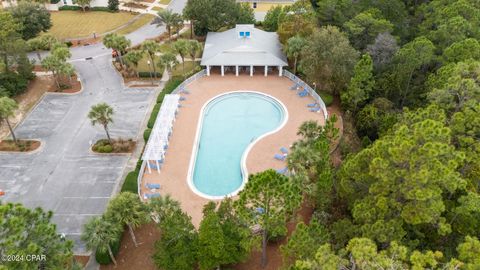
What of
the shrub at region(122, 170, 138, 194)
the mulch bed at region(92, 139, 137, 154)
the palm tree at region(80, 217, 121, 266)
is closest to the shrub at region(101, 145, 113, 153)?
the mulch bed at region(92, 139, 137, 154)

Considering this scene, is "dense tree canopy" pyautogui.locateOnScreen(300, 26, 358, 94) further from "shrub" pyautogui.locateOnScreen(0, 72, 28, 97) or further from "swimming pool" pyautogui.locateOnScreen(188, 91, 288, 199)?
"shrub" pyautogui.locateOnScreen(0, 72, 28, 97)

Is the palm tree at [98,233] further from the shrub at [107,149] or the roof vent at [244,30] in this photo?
the roof vent at [244,30]

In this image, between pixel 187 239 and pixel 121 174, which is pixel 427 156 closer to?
pixel 187 239

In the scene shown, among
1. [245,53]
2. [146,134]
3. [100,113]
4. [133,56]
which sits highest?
[133,56]

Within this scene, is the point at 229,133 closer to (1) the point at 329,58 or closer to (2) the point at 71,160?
(1) the point at 329,58

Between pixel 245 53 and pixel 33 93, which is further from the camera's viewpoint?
pixel 245 53

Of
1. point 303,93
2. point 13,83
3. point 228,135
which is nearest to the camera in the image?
Result: point 228,135

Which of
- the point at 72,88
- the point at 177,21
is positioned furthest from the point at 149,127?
the point at 177,21
